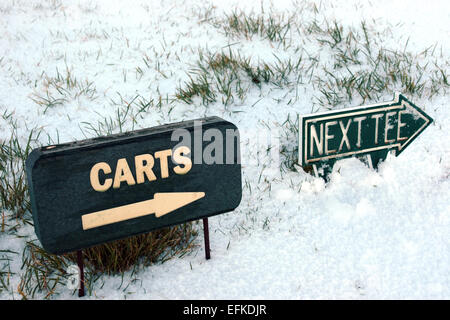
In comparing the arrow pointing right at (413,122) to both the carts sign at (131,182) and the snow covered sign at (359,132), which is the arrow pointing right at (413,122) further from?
the carts sign at (131,182)

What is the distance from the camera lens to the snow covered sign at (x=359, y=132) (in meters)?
2.72

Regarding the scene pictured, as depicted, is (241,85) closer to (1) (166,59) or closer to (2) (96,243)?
(1) (166,59)

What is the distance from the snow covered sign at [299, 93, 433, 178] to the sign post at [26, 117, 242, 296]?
646mm

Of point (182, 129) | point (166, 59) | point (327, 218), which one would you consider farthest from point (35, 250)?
point (166, 59)

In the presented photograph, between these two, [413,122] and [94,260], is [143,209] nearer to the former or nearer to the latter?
[94,260]

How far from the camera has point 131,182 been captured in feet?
6.72

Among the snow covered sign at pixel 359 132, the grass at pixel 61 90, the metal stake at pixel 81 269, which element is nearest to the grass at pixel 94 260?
the metal stake at pixel 81 269

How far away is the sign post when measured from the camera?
6.28 feet

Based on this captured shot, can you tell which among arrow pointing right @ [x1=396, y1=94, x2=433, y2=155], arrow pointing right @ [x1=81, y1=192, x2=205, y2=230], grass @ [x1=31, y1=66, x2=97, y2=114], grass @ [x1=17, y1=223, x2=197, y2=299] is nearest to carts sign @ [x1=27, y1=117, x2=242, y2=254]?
arrow pointing right @ [x1=81, y1=192, x2=205, y2=230]

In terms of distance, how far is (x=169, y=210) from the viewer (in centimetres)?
Result: 216

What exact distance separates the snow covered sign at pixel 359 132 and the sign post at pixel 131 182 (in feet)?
2.12

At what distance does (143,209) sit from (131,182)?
138 mm

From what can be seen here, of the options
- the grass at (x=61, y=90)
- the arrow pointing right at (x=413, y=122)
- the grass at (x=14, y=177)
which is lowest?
the grass at (x=14, y=177)

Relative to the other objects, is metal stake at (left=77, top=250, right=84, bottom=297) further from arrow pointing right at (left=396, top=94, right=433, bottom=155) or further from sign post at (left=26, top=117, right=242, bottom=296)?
arrow pointing right at (left=396, top=94, right=433, bottom=155)
